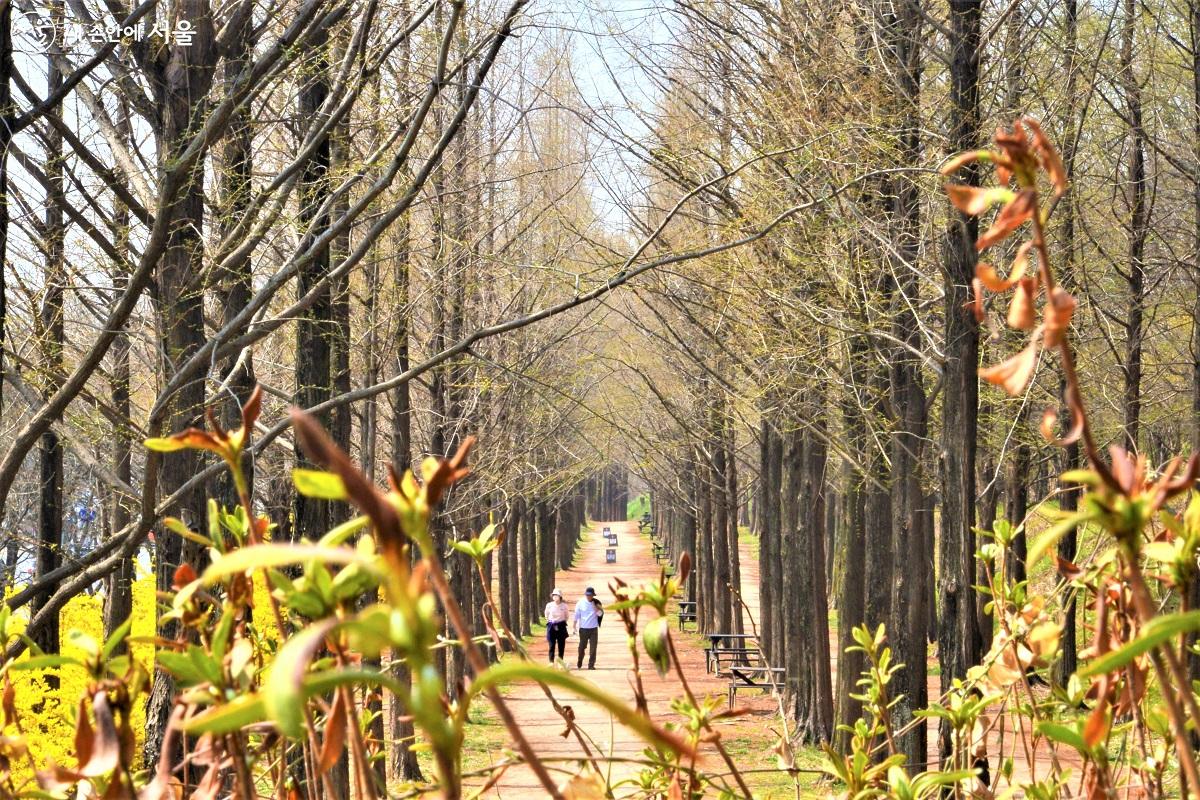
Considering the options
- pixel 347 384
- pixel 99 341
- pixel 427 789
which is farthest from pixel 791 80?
pixel 427 789

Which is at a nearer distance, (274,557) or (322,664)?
(274,557)

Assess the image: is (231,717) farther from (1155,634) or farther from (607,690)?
(607,690)

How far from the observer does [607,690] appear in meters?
1.71

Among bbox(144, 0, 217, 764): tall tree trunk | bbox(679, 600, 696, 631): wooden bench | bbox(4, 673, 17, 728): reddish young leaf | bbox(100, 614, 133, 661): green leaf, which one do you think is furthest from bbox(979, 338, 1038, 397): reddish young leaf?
bbox(679, 600, 696, 631): wooden bench

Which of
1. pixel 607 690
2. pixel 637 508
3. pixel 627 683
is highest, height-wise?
pixel 607 690

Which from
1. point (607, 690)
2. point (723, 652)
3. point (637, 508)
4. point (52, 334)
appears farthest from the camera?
point (637, 508)

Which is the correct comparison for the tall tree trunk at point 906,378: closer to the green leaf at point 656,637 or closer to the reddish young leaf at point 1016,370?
the green leaf at point 656,637

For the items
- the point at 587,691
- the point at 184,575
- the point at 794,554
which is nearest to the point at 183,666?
the point at 184,575

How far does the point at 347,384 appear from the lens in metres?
10.3

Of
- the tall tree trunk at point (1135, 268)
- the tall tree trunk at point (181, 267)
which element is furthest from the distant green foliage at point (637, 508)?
the tall tree trunk at point (181, 267)

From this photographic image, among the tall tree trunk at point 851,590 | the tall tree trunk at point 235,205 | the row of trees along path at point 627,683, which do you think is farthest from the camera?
the tall tree trunk at point 851,590

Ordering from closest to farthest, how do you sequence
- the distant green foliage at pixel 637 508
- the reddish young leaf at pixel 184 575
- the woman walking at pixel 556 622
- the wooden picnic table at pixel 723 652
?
1. the reddish young leaf at pixel 184 575
2. the wooden picnic table at pixel 723 652
3. the woman walking at pixel 556 622
4. the distant green foliage at pixel 637 508

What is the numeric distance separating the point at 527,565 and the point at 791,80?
21557 millimetres

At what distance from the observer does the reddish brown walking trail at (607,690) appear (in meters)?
4.91
